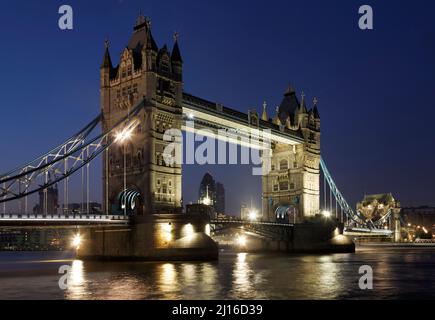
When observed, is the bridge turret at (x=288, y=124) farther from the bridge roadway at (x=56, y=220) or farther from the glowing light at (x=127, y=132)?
the bridge roadway at (x=56, y=220)

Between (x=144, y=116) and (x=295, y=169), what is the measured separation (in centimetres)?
3649

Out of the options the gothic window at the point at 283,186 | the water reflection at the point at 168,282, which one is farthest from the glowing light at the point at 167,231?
the gothic window at the point at 283,186

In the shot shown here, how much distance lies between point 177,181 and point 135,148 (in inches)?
217

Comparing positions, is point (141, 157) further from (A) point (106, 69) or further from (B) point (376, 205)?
(B) point (376, 205)

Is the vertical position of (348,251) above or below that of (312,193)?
below

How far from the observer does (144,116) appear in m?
57.9

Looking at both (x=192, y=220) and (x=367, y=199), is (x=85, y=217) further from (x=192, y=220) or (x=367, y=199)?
(x=367, y=199)

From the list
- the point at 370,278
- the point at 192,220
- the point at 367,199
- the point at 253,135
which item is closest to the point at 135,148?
the point at 192,220

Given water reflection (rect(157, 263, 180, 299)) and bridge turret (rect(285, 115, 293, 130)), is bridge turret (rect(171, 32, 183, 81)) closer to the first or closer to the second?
water reflection (rect(157, 263, 180, 299))

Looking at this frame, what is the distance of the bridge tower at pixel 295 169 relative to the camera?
288ft


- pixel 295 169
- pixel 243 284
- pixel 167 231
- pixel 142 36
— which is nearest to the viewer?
pixel 243 284

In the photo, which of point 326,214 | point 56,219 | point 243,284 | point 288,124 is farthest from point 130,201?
point 326,214

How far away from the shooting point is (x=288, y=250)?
272 feet

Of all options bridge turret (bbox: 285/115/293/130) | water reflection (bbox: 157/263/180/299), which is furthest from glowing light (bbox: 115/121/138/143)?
bridge turret (bbox: 285/115/293/130)
